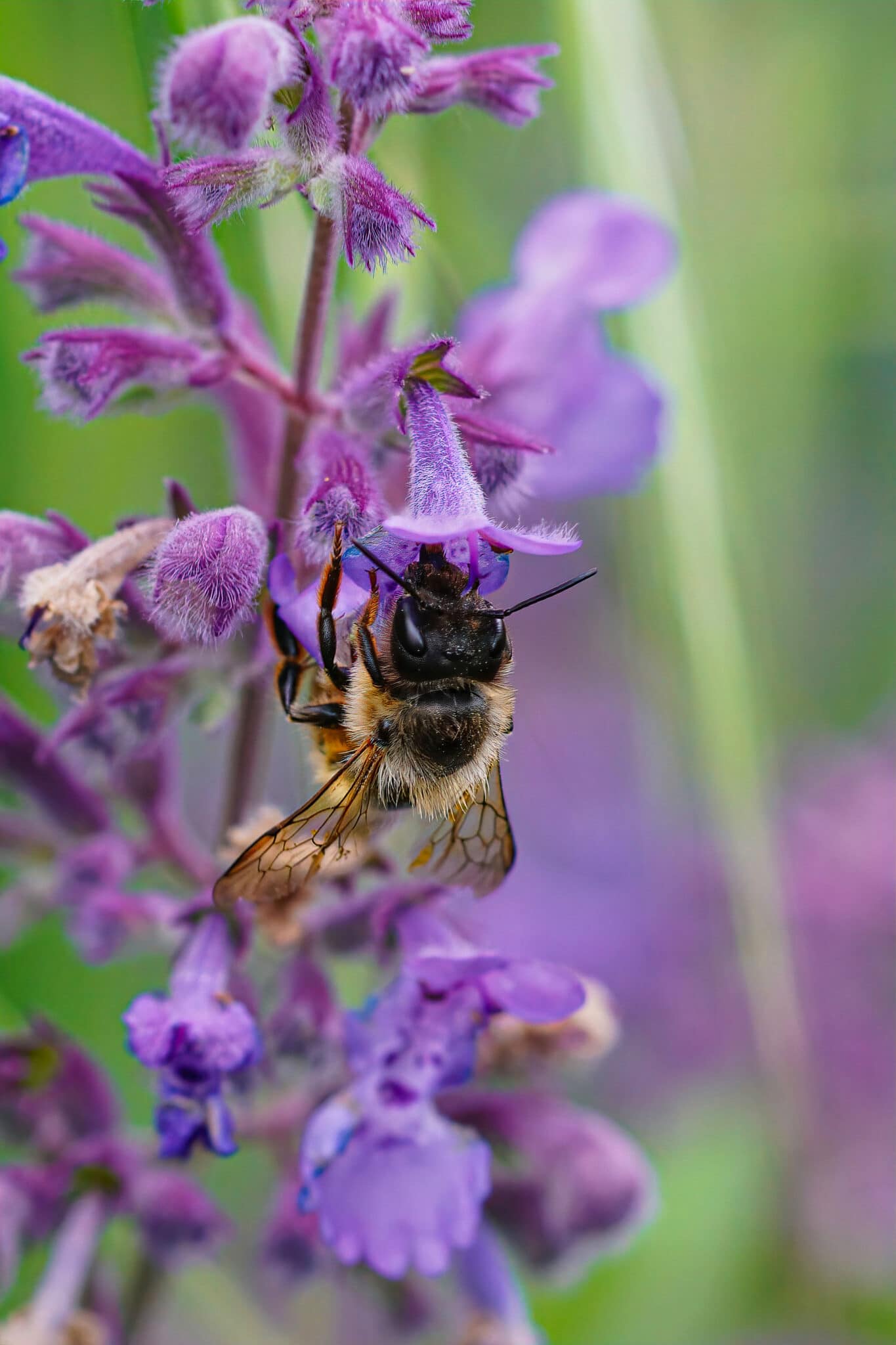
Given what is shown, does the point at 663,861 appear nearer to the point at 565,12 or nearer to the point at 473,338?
the point at 473,338

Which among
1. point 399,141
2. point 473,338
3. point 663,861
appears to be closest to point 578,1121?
point 473,338

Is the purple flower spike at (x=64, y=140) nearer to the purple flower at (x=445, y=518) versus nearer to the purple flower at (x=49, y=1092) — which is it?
the purple flower at (x=445, y=518)

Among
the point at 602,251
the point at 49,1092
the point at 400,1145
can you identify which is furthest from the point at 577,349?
the point at 49,1092

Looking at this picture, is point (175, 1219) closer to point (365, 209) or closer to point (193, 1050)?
point (193, 1050)

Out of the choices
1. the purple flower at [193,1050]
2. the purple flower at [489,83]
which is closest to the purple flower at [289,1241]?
the purple flower at [193,1050]

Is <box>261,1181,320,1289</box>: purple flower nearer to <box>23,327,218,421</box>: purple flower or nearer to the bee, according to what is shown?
the bee
